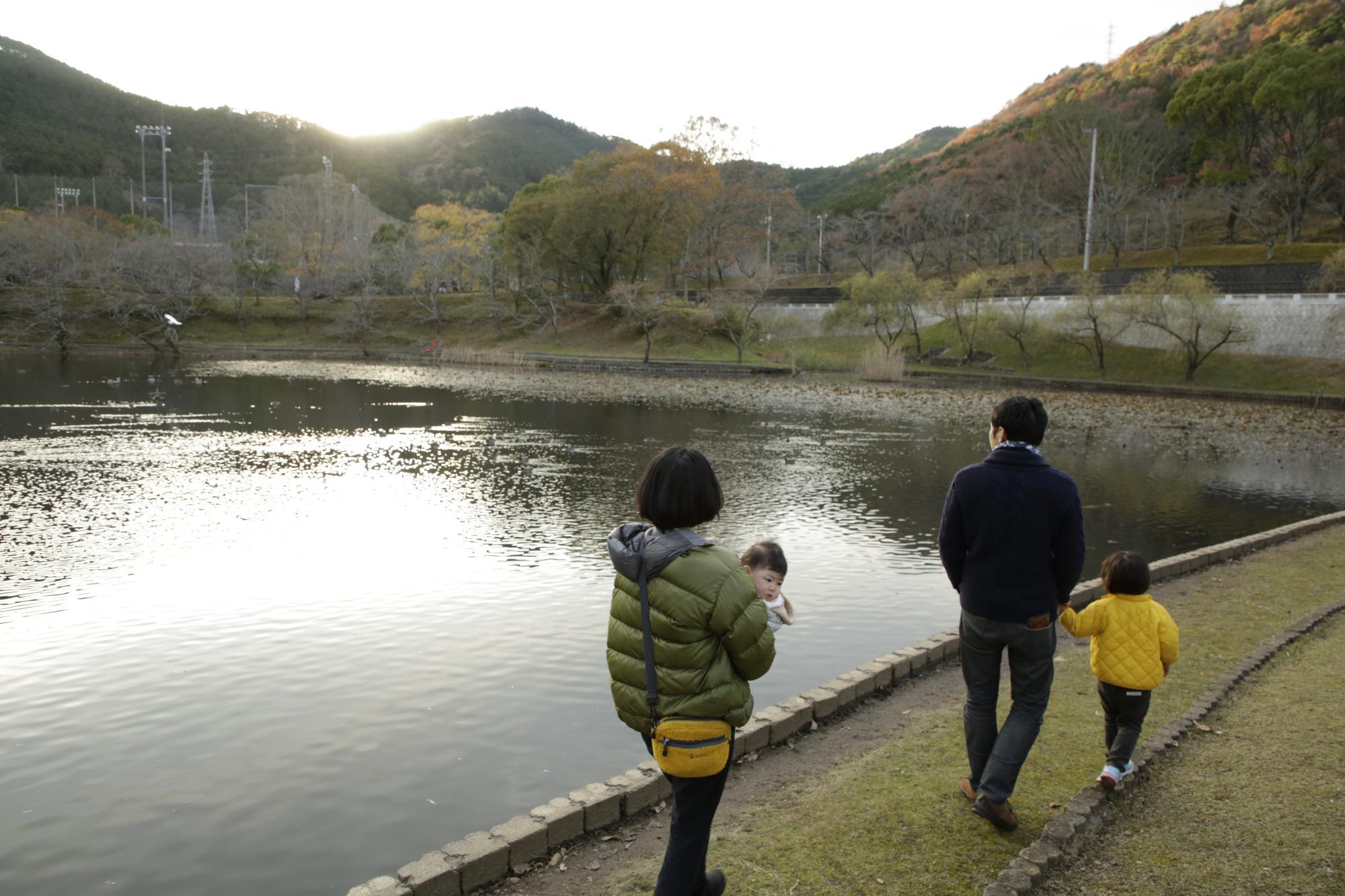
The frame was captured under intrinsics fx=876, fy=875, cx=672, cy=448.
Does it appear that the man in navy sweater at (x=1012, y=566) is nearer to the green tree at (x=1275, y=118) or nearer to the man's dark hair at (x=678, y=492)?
the man's dark hair at (x=678, y=492)

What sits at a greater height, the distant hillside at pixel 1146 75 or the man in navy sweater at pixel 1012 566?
the distant hillside at pixel 1146 75

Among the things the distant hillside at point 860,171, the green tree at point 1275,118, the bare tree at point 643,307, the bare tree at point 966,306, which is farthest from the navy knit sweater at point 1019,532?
the distant hillside at point 860,171

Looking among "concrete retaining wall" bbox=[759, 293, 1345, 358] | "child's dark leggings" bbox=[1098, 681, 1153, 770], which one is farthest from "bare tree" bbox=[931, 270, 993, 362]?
"child's dark leggings" bbox=[1098, 681, 1153, 770]

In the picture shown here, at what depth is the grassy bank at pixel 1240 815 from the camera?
3.42 m

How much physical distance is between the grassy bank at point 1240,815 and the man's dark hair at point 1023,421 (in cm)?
175

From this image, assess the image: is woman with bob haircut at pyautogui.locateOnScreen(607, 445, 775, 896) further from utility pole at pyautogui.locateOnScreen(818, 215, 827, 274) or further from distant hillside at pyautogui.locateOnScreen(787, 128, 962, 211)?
distant hillside at pyautogui.locateOnScreen(787, 128, 962, 211)

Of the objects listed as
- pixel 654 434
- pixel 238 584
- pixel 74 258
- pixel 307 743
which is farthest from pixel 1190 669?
pixel 74 258

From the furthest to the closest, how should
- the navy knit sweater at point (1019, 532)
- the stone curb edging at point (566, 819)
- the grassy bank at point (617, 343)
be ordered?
1. the grassy bank at point (617, 343)
2. the stone curb edging at point (566, 819)
3. the navy knit sweater at point (1019, 532)

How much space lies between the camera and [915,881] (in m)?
3.57

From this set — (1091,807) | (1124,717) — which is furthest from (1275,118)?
(1091,807)

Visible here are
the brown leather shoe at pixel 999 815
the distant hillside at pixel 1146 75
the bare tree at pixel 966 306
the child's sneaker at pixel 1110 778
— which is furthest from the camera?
the distant hillside at pixel 1146 75

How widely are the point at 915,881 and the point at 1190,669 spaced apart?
153 inches

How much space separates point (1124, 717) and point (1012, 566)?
1.19m

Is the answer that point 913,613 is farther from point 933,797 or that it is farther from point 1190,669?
point 933,797
